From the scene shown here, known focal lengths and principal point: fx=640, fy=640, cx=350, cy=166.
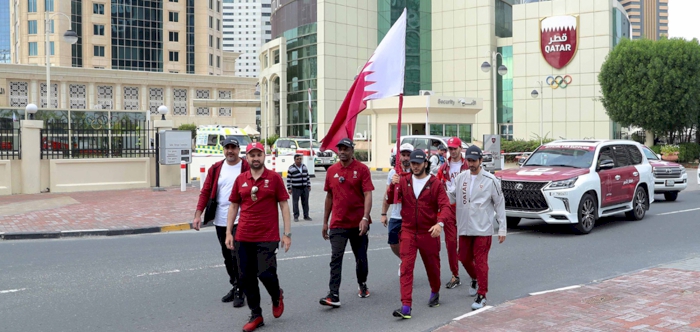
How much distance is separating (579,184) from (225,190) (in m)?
7.54

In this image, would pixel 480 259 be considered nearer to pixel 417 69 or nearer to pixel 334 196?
pixel 334 196

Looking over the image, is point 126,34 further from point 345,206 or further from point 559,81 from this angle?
point 345,206

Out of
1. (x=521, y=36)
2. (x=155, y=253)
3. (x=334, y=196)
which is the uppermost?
(x=521, y=36)

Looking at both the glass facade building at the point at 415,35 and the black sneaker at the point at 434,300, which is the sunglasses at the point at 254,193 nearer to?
the black sneaker at the point at 434,300

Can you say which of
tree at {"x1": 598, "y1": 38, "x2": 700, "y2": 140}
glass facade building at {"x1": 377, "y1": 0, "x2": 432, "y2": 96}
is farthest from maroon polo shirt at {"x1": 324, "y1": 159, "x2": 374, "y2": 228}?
glass facade building at {"x1": 377, "y1": 0, "x2": 432, "y2": 96}

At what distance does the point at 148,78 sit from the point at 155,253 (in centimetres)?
6784

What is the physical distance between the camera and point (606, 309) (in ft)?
21.7

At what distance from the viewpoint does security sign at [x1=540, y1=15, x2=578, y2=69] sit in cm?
5472

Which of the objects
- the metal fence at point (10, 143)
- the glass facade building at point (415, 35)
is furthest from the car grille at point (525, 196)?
the glass facade building at point (415, 35)

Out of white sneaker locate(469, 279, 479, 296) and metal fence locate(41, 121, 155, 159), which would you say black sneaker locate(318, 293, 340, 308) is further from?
metal fence locate(41, 121, 155, 159)

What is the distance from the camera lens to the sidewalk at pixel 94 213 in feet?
44.4

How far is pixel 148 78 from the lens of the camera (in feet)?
244

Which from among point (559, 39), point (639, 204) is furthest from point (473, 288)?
point (559, 39)

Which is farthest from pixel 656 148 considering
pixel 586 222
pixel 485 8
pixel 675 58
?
pixel 586 222
